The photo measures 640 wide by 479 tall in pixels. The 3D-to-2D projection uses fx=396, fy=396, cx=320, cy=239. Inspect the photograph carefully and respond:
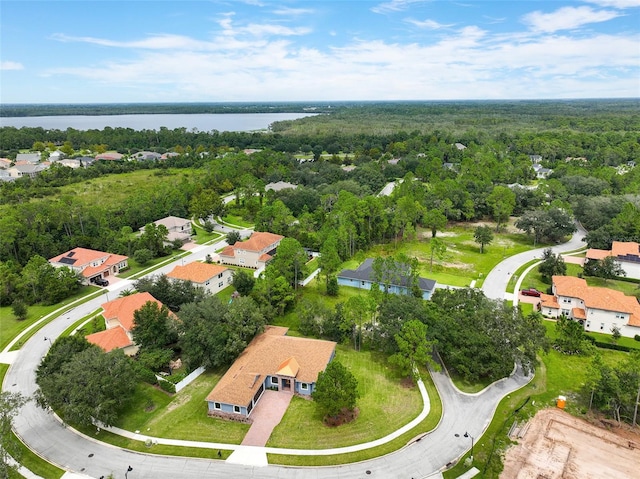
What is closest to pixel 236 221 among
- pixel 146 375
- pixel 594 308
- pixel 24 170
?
pixel 146 375

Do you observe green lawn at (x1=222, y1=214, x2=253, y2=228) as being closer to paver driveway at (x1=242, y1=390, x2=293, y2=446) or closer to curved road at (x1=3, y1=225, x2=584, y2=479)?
curved road at (x1=3, y1=225, x2=584, y2=479)

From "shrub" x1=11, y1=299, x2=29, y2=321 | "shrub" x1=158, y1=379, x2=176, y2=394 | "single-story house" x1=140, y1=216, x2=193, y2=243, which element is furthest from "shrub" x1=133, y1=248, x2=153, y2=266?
"shrub" x1=158, y1=379, x2=176, y2=394

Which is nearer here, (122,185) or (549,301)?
(549,301)

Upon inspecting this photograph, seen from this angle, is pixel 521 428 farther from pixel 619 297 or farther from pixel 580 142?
pixel 580 142

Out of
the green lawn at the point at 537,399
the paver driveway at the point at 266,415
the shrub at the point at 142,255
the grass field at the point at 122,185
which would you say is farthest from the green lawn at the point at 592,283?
the grass field at the point at 122,185

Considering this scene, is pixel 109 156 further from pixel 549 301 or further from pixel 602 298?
pixel 602 298
